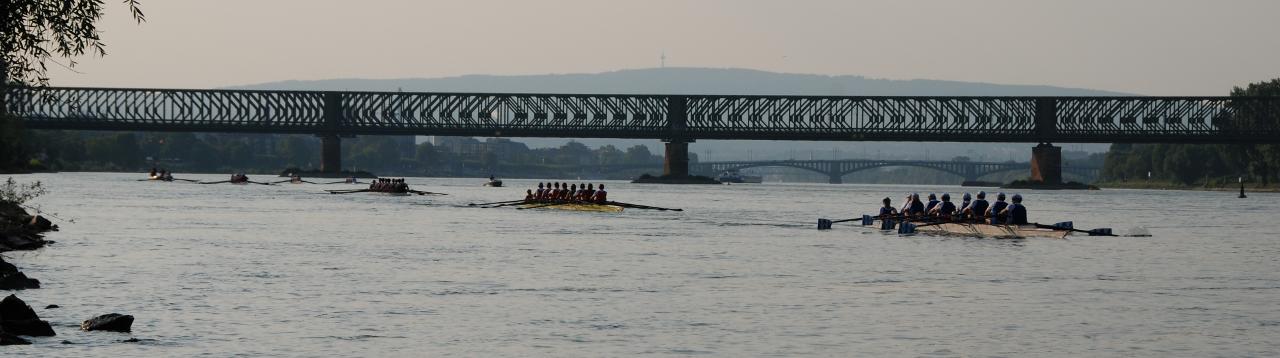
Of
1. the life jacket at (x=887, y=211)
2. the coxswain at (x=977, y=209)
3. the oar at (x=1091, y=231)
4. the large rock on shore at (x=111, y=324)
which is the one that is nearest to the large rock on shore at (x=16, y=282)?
the large rock on shore at (x=111, y=324)

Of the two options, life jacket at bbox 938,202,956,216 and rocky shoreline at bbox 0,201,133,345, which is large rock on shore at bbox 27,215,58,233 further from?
life jacket at bbox 938,202,956,216

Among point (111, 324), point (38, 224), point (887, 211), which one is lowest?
point (111, 324)

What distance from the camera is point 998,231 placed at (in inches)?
2298

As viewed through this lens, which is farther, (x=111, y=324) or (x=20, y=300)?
(x=111, y=324)

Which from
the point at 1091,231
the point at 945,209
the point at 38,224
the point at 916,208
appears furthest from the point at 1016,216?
the point at 38,224

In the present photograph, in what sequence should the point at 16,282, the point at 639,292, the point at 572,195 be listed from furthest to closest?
the point at 572,195, the point at 639,292, the point at 16,282

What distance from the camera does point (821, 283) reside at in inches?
1553

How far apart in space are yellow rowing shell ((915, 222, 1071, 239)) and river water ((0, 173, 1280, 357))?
47 centimetres

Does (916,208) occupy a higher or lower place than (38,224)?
higher

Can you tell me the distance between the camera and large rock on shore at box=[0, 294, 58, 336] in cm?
2583

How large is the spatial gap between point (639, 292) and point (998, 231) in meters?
24.9

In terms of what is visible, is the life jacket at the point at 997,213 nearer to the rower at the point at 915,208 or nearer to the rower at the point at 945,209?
the rower at the point at 945,209

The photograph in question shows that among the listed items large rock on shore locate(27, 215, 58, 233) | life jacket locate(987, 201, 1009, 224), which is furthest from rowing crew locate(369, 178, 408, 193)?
life jacket locate(987, 201, 1009, 224)

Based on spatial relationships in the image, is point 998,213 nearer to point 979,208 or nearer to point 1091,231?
point 979,208
